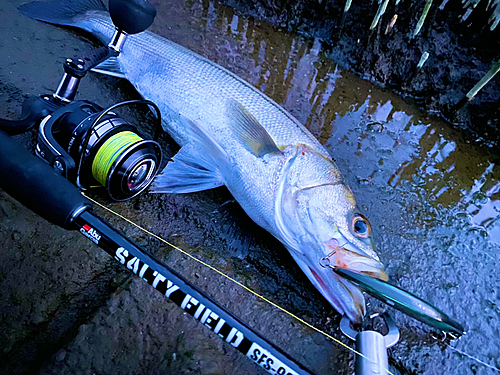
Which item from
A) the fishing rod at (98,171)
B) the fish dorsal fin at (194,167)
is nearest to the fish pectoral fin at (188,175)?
the fish dorsal fin at (194,167)

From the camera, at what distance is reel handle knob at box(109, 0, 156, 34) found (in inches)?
67.2

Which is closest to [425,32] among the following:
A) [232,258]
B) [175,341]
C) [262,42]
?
[262,42]

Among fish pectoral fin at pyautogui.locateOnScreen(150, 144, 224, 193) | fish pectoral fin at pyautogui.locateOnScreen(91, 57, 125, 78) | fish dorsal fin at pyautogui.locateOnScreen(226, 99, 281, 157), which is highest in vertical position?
fish dorsal fin at pyautogui.locateOnScreen(226, 99, 281, 157)

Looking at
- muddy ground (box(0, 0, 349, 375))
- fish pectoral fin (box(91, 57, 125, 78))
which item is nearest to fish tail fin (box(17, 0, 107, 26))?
fish pectoral fin (box(91, 57, 125, 78))

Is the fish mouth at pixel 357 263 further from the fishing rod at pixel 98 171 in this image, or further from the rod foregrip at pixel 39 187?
the rod foregrip at pixel 39 187

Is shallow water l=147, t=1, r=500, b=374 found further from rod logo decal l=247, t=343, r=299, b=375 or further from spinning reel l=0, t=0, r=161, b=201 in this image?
spinning reel l=0, t=0, r=161, b=201

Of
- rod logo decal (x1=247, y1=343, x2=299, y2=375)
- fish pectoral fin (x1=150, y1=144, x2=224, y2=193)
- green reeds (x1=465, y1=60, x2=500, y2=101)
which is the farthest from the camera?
green reeds (x1=465, y1=60, x2=500, y2=101)

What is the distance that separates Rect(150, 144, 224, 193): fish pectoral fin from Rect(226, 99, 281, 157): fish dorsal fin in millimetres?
265

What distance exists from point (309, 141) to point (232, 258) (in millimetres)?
902

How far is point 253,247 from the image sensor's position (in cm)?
207

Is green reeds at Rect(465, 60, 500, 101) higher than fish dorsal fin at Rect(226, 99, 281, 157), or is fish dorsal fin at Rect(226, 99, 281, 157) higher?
green reeds at Rect(465, 60, 500, 101)

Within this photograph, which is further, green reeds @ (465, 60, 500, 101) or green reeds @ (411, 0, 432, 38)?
green reeds @ (411, 0, 432, 38)

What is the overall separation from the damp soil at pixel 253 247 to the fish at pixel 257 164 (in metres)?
0.13

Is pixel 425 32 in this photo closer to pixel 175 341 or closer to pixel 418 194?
pixel 418 194
